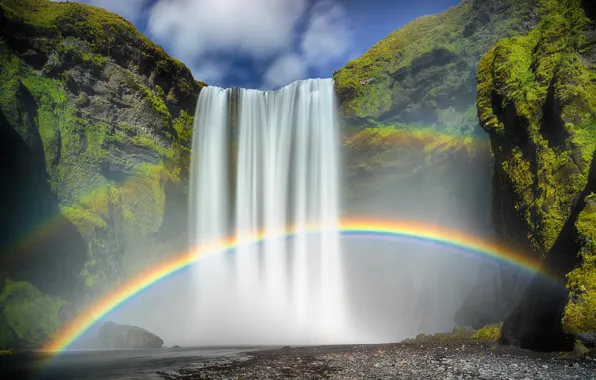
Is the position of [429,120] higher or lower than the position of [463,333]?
higher

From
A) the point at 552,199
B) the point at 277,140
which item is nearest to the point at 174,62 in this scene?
the point at 277,140

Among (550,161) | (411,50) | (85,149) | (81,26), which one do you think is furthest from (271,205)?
(550,161)

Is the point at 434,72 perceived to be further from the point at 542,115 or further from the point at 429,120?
the point at 542,115

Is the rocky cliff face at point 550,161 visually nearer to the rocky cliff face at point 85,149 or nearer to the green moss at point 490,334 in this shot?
the green moss at point 490,334

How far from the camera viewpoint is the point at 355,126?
125ft

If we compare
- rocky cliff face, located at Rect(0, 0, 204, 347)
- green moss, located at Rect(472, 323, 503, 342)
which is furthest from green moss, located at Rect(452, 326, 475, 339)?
rocky cliff face, located at Rect(0, 0, 204, 347)

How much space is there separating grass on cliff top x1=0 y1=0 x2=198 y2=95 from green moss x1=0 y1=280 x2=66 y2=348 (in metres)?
19.5

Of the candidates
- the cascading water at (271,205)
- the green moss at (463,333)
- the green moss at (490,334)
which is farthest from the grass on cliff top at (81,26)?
the green moss at (490,334)

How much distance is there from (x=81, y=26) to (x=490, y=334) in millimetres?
37372

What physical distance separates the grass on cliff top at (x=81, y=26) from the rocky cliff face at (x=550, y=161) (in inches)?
1147

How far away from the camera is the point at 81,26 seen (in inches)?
1391

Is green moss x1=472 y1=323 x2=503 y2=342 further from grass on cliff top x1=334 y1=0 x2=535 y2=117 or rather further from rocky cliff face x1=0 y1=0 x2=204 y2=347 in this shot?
rocky cliff face x1=0 y1=0 x2=204 y2=347

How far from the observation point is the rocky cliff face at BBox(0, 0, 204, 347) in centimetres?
2691

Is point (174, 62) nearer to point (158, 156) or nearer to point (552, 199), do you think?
point (158, 156)
